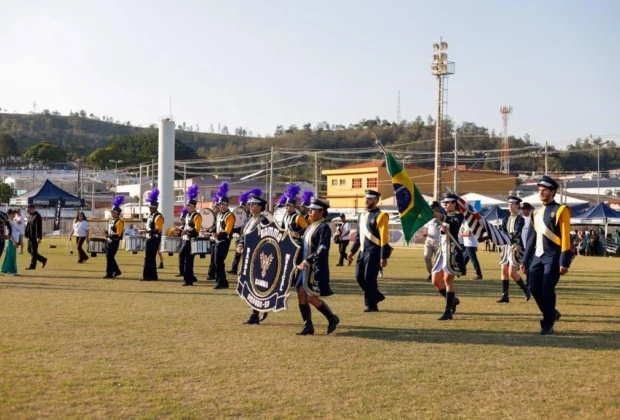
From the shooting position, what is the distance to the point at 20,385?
662 cm

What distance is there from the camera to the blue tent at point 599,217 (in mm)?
37531

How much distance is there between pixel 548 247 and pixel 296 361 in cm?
388

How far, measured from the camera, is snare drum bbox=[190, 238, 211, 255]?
55.0ft

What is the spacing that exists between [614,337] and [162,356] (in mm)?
5781

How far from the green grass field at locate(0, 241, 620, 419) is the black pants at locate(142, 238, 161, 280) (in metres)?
3.50

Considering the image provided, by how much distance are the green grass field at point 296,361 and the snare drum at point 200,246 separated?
9.43 ft

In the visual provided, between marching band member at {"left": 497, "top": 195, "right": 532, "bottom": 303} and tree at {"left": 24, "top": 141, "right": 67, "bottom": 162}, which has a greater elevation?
tree at {"left": 24, "top": 141, "right": 67, "bottom": 162}

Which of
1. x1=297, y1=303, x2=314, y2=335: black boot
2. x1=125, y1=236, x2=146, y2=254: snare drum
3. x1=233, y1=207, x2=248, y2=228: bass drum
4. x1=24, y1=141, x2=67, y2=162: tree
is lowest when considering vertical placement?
x1=297, y1=303, x2=314, y2=335: black boot

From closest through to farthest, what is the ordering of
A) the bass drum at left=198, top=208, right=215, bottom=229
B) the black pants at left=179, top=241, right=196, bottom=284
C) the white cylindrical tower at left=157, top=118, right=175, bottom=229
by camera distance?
the black pants at left=179, top=241, right=196, bottom=284 < the bass drum at left=198, top=208, right=215, bottom=229 < the white cylindrical tower at left=157, top=118, right=175, bottom=229

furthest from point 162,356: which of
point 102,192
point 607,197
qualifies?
point 102,192

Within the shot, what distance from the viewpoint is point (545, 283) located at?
388 inches

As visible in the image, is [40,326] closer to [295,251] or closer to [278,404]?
[295,251]

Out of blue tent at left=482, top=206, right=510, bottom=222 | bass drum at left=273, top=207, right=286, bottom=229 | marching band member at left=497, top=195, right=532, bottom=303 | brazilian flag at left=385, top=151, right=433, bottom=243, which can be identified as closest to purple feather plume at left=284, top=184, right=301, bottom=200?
bass drum at left=273, top=207, right=286, bottom=229

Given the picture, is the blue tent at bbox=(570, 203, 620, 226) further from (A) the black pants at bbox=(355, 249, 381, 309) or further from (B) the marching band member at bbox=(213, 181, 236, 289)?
(A) the black pants at bbox=(355, 249, 381, 309)
